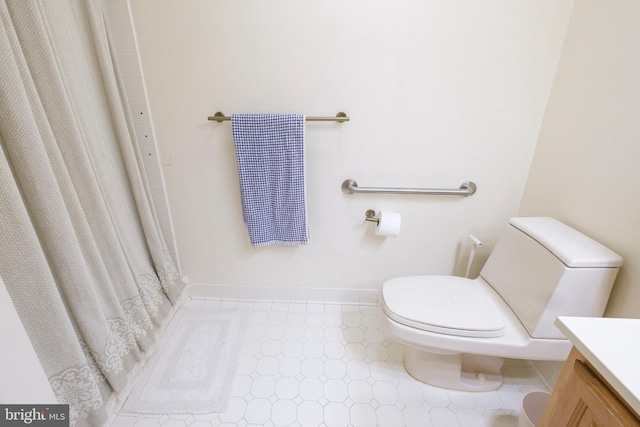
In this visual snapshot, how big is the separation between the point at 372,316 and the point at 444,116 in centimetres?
117

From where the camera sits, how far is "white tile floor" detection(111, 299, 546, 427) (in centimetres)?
119

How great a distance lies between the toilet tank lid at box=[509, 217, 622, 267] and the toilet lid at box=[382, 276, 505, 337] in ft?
1.08

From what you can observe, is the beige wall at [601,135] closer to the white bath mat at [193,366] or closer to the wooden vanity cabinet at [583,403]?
the wooden vanity cabinet at [583,403]

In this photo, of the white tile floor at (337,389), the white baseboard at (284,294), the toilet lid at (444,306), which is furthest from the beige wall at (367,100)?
the white tile floor at (337,389)

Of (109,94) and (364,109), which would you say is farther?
(364,109)

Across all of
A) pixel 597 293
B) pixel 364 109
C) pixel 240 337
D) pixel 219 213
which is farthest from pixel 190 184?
pixel 597 293

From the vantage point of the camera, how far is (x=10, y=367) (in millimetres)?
676

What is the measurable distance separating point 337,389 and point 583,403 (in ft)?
3.11

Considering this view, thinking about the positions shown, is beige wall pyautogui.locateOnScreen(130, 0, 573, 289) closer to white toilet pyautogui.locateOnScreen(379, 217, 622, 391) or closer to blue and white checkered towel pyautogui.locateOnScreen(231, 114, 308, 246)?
blue and white checkered towel pyautogui.locateOnScreen(231, 114, 308, 246)

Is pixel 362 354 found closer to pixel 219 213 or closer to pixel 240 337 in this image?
pixel 240 337

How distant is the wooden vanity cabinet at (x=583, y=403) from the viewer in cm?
51

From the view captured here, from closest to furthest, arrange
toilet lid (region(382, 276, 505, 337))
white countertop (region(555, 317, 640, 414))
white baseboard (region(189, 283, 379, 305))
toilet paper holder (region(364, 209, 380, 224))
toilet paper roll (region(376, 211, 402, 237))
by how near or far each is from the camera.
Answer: white countertop (region(555, 317, 640, 414))
toilet lid (region(382, 276, 505, 337))
toilet paper roll (region(376, 211, 402, 237))
toilet paper holder (region(364, 209, 380, 224))
white baseboard (region(189, 283, 379, 305))

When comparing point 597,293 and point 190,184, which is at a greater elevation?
point 190,184

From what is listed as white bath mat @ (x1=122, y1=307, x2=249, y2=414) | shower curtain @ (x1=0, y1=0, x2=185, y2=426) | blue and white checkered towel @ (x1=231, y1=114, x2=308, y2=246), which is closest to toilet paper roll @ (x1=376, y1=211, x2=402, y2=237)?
blue and white checkered towel @ (x1=231, y1=114, x2=308, y2=246)
